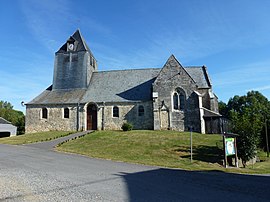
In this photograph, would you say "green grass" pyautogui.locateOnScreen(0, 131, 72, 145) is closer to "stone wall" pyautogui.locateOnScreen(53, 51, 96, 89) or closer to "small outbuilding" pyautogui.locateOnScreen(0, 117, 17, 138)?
"stone wall" pyautogui.locateOnScreen(53, 51, 96, 89)

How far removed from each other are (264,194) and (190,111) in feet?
63.1

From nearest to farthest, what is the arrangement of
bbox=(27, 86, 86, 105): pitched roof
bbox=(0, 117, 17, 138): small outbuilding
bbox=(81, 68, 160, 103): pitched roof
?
bbox=(81, 68, 160, 103): pitched roof, bbox=(27, 86, 86, 105): pitched roof, bbox=(0, 117, 17, 138): small outbuilding

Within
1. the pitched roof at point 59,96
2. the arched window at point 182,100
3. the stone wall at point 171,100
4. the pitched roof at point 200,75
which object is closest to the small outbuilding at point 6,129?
the pitched roof at point 59,96

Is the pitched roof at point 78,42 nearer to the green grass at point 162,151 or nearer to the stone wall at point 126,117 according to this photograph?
the stone wall at point 126,117

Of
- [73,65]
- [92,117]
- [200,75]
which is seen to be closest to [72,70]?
[73,65]

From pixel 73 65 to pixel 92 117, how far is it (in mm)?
8488

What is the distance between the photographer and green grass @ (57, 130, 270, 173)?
1218cm

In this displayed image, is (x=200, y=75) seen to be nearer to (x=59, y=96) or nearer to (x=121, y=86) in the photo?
(x=121, y=86)

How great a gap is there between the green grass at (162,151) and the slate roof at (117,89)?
9112mm

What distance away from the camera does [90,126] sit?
28391 millimetres

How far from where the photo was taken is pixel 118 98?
2805 cm

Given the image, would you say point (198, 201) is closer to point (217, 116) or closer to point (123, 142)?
point (123, 142)

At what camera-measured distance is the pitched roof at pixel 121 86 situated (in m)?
28.1

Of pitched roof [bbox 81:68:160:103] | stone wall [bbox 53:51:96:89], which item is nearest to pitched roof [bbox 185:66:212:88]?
pitched roof [bbox 81:68:160:103]
